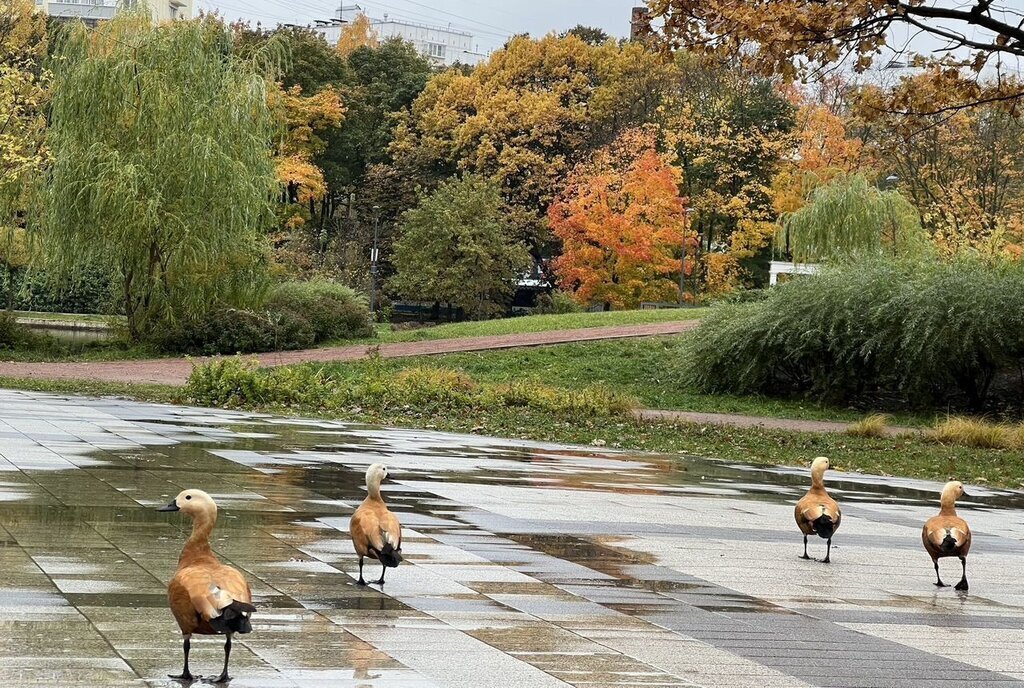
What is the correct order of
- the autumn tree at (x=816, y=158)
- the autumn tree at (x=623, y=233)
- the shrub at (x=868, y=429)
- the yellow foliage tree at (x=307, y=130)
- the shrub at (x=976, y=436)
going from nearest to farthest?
the shrub at (x=976, y=436) < the shrub at (x=868, y=429) < the autumn tree at (x=623, y=233) < the autumn tree at (x=816, y=158) < the yellow foliage tree at (x=307, y=130)

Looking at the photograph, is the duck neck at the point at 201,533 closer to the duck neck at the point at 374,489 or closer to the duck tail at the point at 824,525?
the duck neck at the point at 374,489

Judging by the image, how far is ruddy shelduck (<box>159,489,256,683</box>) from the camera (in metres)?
5.81

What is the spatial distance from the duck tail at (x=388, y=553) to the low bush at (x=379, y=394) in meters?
16.1

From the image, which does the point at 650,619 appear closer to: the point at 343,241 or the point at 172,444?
the point at 172,444

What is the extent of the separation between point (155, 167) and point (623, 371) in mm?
13386

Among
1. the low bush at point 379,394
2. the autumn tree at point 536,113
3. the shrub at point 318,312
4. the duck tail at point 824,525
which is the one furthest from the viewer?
the autumn tree at point 536,113

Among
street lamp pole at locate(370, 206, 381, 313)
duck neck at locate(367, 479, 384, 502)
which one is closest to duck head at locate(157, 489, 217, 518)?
duck neck at locate(367, 479, 384, 502)

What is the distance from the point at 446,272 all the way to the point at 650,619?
4956cm

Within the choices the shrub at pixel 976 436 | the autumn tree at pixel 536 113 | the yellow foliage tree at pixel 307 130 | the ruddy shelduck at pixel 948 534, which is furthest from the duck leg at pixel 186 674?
the yellow foliage tree at pixel 307 130

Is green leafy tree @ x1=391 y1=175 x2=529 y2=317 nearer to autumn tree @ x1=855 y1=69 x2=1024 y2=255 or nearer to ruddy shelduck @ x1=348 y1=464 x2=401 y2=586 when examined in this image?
autumn tree @ x1=855 y1=69 x2=1024 y2=255

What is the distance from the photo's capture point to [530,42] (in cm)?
6531

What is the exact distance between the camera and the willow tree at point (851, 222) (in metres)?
47.6

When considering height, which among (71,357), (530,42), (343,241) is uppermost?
(530,42)

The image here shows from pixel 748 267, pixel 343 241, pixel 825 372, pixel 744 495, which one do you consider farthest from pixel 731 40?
pixel 343 241
